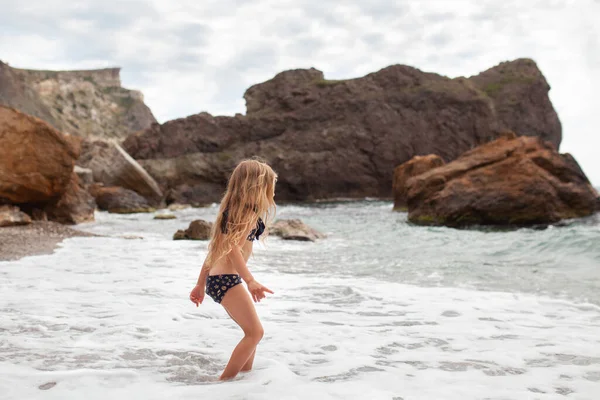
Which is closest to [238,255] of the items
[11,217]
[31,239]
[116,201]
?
[31,239]

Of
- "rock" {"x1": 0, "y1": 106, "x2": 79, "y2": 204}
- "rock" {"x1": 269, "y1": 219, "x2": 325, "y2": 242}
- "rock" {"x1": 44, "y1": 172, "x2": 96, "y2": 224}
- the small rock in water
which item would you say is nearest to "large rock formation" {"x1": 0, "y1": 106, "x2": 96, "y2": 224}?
"rock" {"x1": 0, "y1": 106, "x2": 79, "y2": 204}

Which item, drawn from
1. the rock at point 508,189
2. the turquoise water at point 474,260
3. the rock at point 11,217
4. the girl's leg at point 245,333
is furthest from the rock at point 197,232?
→ the girl's leg at point 245,333

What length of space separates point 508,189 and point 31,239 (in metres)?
12.6

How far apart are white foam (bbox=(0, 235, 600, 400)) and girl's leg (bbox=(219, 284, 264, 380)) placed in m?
0.12

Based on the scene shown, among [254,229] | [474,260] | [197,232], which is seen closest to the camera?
[254,229]

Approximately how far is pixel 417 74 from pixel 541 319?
2523 inches

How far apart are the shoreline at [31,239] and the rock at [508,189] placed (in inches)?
411

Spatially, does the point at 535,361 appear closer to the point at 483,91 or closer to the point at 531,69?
the point at 483,91

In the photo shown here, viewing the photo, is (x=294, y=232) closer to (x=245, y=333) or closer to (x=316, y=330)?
(x=316, y=330)

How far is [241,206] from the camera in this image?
11.5ft

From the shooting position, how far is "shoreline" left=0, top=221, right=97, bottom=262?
887 cm

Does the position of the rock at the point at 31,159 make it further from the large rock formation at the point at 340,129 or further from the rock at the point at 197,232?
the large rock formation at the point at 340,129

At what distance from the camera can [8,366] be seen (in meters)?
3.52

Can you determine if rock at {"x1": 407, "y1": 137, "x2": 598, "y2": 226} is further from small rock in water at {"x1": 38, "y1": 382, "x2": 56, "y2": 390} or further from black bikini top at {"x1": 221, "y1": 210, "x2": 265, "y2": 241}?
small rock in water at {"x1": 38, "y1": 382, "x2": 56, "y2": 390}
